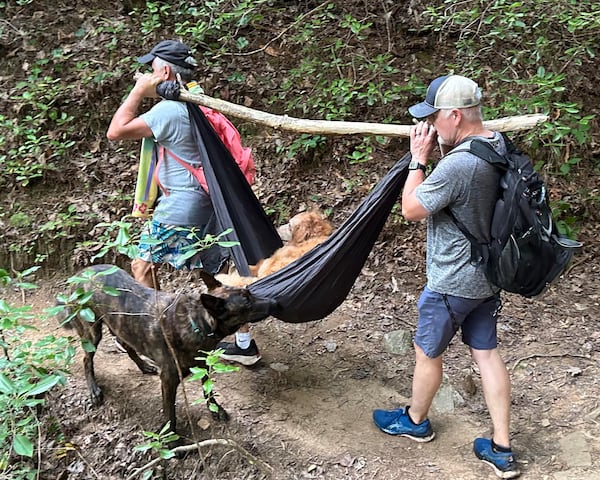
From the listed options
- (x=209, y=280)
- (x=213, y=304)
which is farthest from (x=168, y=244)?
(x=213, y=304)

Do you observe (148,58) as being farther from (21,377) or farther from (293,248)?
(21,377)

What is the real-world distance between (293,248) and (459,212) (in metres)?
1.56

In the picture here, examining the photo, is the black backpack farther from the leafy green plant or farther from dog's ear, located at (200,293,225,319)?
the leafy green plant

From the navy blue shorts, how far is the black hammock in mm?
585

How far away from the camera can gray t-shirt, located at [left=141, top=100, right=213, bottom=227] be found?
3602mm

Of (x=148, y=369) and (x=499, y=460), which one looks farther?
(x=148, y=369)

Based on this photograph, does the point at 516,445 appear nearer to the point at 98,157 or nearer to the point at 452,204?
the point at 452,204

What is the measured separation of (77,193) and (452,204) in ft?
15.5

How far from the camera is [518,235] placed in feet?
8.83

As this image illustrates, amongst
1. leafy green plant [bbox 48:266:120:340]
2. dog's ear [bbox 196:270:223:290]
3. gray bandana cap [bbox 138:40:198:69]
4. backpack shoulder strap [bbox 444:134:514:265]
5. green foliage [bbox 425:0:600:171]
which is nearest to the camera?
backpack shoulder strap [bbox 444:134:514:265]

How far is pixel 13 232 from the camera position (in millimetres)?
5762

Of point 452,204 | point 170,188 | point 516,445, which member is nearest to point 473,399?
point 516,445

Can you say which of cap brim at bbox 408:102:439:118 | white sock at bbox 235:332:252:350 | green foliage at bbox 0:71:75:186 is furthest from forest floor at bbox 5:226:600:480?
green foliage at bbox 0:71:75:186

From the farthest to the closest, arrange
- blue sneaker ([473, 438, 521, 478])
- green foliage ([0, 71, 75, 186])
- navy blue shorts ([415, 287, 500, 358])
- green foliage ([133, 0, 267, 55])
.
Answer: green foliage ([0, 71, 75, 186]), green foliage ([133, 0, 267, 55]), blue sneaker ([473, 438, 521, 478]), navy blue shorts ([415, 287, 500, 358])
